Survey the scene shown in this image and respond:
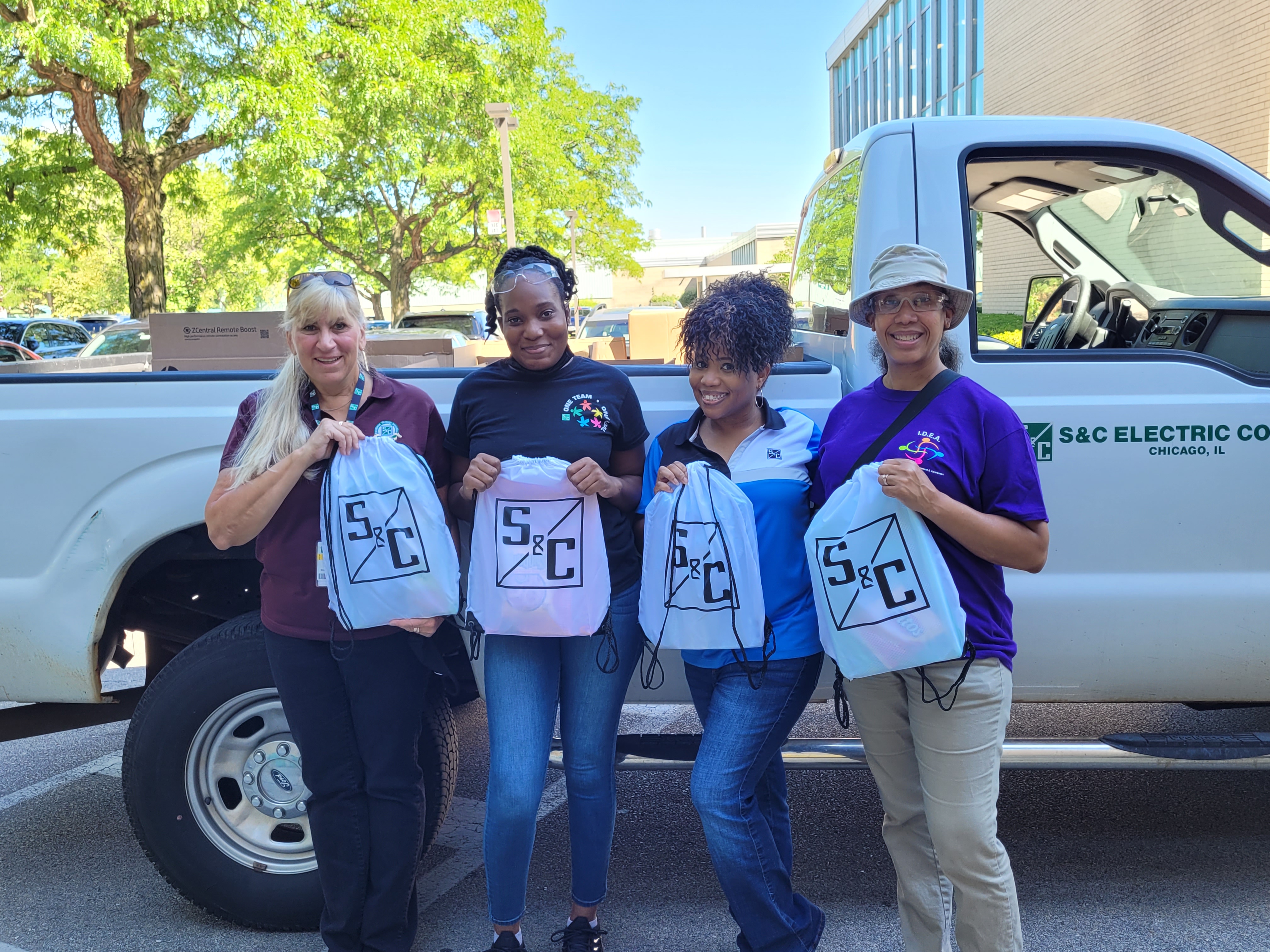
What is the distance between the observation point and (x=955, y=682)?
2.22 meters

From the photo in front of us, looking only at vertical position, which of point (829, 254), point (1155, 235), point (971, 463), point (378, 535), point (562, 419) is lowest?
point (378, 535)

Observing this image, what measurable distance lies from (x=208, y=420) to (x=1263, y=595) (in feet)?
9.87

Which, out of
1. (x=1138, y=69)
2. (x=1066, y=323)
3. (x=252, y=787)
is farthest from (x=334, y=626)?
(x=1138, y=69)

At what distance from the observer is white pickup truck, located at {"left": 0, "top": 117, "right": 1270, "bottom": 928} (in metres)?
2.82

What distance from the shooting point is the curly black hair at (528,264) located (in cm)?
261

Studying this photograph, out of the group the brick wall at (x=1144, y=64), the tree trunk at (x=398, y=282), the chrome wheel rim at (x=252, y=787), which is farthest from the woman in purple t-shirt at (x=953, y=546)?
the tree trunk at (x=398, y=282)

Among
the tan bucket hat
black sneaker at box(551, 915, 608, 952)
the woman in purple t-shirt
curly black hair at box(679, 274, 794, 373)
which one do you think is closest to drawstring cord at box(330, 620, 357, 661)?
black sneaker at box(551, 915, 608, 952)

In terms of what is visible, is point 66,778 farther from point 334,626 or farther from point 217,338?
point 334,626

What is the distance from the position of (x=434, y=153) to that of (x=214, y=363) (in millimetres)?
17176

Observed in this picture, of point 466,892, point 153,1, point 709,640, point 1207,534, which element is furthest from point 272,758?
point 153,1

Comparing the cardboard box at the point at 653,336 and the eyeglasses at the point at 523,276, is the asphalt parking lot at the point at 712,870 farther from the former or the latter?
the eyeglasses at the point at 523,276

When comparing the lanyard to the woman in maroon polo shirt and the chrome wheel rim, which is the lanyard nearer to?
the woman in maroon polo shirt

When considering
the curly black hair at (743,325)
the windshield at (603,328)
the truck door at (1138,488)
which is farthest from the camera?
the windshield at (603,328)

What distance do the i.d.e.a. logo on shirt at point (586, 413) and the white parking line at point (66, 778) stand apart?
277cm
